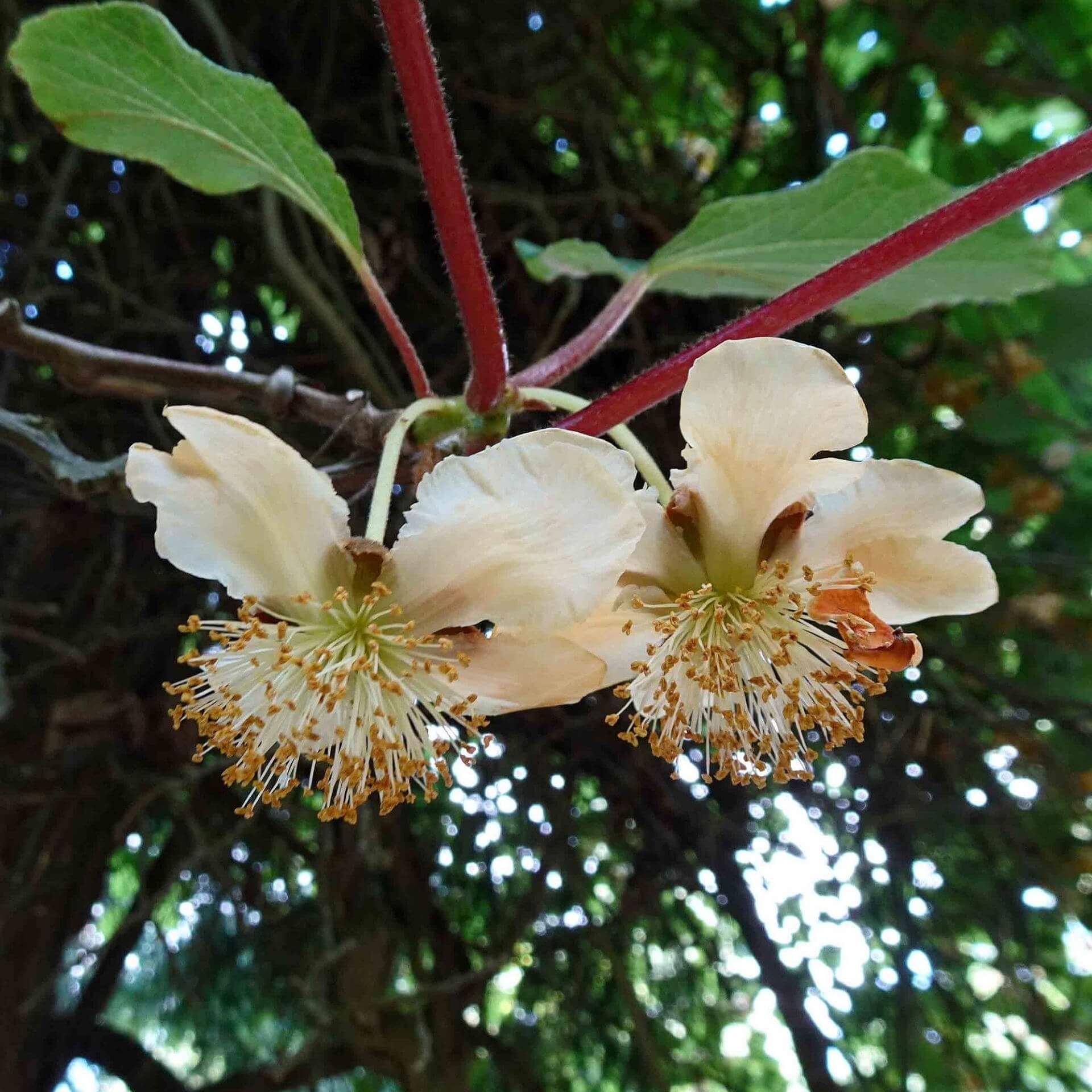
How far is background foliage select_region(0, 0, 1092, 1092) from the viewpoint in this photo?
3.15 ft

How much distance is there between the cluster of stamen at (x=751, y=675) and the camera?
1.35ft

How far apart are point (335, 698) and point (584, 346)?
0.21 meters

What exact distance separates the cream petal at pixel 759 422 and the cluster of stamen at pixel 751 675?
41 mm

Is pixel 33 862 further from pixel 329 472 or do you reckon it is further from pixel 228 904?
pixel 329 472

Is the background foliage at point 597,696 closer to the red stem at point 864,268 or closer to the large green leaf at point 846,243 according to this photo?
the large green leaf at point 846,243

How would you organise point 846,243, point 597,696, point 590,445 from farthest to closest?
point 597,696, point 846,243, point 590,445

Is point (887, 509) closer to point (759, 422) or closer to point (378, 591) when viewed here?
point (759, 422)

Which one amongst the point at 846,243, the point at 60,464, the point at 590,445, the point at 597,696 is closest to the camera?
the point at 590,445

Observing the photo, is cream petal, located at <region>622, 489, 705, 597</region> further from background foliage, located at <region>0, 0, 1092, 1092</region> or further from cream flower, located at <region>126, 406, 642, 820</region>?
background foliage, located at <region>0, 0, 1092, 1092</region>

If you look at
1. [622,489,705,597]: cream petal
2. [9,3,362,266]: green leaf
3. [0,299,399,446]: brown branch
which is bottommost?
[622,489,705,597]: cream petal

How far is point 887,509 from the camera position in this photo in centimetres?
38

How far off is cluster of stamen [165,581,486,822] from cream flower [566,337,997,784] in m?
0.08

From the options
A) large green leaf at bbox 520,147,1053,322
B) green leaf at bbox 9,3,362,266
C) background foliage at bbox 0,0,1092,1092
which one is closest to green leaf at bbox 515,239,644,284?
large green leaf at bbox 520,147,1053,322

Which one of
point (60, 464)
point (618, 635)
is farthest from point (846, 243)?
point (60, 464)
